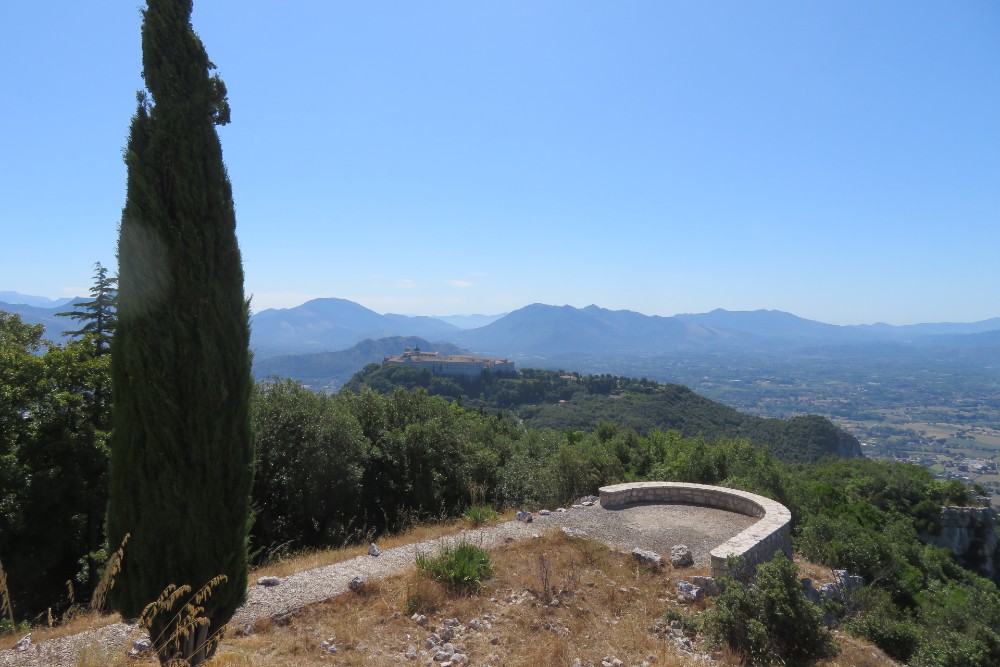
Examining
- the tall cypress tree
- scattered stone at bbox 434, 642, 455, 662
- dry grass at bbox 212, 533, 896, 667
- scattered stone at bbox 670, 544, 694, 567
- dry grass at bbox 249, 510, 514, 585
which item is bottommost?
dry grass at bbox 249, 510, 514, 585

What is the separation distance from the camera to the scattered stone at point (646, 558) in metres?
7.99

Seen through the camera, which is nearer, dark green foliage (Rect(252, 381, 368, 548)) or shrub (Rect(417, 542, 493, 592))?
shrub (Rect(417, 542, 493, 592))

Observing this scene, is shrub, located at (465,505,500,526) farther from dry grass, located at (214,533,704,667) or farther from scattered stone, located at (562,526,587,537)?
dry grass, located at (214,533,704,667)

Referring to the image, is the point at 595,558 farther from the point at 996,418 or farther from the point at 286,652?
the point at 996,418

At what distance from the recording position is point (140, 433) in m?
4.35

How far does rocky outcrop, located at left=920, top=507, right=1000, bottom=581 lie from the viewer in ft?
85.0

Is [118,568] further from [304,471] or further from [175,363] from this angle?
[304,471]

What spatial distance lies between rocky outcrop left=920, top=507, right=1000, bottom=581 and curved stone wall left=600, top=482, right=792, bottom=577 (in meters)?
23.2

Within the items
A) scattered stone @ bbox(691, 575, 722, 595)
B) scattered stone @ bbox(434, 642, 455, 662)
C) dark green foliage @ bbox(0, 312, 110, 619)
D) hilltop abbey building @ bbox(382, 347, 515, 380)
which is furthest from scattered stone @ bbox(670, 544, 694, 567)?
hilltop abbey building @ bbox(382, 347, 515, 380)

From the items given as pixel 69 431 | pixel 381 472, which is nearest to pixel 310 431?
pixel 381 472

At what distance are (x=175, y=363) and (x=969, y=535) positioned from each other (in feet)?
120

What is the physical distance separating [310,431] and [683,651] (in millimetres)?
10553

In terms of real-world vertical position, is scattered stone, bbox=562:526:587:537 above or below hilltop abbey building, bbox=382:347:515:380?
above

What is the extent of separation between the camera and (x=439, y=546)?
8.17m
